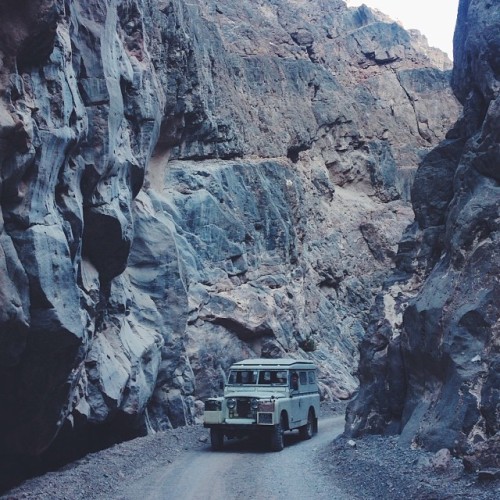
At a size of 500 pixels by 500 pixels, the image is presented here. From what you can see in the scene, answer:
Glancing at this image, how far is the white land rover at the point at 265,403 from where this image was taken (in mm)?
18656

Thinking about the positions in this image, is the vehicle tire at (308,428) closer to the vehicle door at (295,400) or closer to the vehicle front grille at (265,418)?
the vehicle door at (295,400)

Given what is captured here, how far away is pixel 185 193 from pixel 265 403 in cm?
1905

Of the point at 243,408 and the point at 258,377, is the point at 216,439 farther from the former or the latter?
the point at 258,377

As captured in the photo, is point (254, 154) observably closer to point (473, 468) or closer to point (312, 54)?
point (312, 54)

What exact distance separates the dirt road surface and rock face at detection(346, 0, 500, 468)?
8.30 ft

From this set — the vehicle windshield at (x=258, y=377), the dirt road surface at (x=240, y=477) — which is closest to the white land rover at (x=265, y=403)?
the vehicle windshield at (x=258, y=377)

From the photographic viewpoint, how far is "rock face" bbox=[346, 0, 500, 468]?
549 inches

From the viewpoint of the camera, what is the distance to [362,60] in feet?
215

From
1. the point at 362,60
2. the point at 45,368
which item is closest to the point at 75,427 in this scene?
the point at 45,368

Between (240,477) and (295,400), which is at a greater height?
(295,400)

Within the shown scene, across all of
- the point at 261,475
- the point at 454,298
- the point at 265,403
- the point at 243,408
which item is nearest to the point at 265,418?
the point at 265,403

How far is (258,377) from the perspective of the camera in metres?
20.6

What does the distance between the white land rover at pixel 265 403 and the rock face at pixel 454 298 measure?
188 centimetres

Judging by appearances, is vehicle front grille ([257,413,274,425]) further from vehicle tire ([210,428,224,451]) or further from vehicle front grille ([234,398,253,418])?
vehicle tire ([210,428,224,451])
